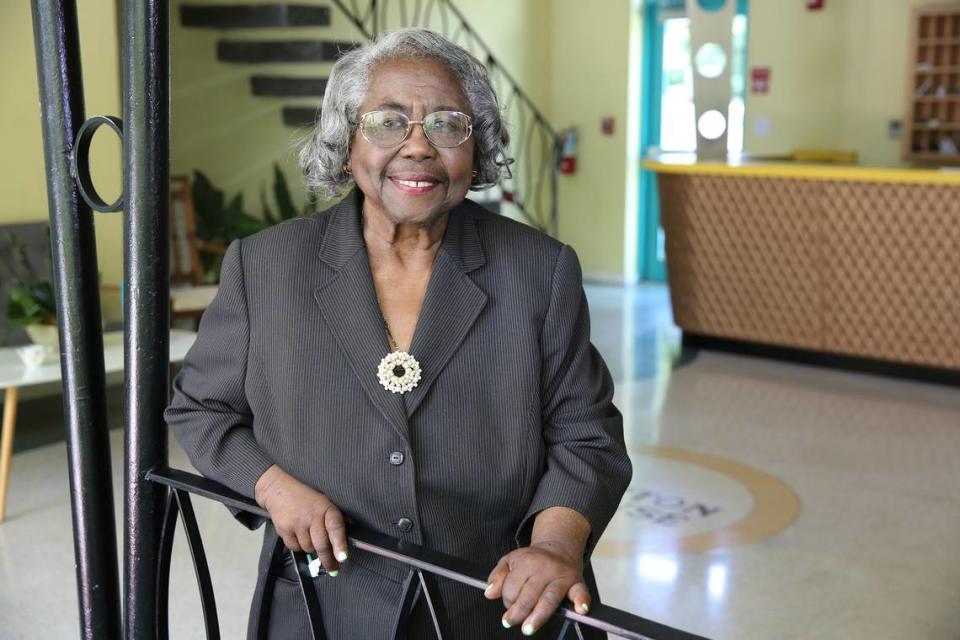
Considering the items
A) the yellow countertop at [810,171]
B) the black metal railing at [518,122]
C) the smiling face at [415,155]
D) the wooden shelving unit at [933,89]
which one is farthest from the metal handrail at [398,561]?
the wooden shelving unit at [933,89]

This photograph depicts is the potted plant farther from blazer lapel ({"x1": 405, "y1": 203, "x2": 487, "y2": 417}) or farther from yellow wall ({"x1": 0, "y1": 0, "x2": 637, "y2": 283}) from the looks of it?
blazer lapel ({"x1": 405, "y1": 203, "x2": 487, "y2": 417})

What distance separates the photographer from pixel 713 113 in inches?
300

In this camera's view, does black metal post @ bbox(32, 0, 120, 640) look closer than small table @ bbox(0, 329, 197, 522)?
Yes

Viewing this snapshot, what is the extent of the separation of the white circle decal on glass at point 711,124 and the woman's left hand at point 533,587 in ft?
21.4

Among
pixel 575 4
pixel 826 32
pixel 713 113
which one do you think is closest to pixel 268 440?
pixel 713 113

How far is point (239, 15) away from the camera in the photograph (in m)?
7.72

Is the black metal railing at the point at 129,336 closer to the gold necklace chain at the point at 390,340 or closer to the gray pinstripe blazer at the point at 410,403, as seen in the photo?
the gray pinstripe blazer at the point at 410,403

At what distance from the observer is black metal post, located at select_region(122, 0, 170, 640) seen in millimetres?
1508

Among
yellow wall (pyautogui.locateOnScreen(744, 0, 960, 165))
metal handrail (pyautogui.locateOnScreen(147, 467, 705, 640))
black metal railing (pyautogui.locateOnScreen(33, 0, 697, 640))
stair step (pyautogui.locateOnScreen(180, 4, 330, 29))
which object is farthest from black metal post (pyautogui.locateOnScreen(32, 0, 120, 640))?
yellow wall (pyautogui.locateOnScreen(744, 0, 960, 165))

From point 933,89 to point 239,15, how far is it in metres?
4.95

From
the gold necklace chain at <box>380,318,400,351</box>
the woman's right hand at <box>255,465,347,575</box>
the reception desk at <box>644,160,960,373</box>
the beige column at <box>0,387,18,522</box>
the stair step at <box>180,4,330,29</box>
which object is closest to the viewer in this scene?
the woman's right hand at <box>255,465,347,575</box>

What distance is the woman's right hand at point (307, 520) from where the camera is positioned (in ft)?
4.83

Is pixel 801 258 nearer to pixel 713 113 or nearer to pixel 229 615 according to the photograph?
pixel 713 113

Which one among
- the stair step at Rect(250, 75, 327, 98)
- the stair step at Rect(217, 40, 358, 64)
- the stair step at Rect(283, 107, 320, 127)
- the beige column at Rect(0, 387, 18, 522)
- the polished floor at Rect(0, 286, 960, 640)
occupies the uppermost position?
the stair step at Rect(217, 40, 358, 64)
